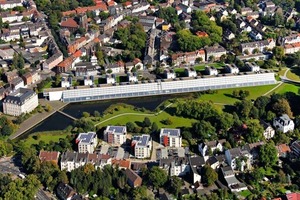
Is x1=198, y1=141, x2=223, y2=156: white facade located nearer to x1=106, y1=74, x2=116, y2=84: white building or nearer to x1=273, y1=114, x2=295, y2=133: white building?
x1=273, y1=114, x2=295, y2=133: white building

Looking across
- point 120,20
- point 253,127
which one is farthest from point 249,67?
point 120,20

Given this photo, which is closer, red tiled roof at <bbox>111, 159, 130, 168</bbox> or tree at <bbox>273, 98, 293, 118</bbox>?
red tiled roof at <bbox>111, 159, 130, 168</bbox>

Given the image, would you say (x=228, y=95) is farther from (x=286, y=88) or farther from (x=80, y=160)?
(x=80, y=160)

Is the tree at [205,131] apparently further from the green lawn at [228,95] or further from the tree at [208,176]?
the green lawn at [228,95]

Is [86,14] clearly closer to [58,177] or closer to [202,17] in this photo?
[202,17]

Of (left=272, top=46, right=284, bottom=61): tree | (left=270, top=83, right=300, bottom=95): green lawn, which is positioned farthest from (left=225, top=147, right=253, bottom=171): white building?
(left=272, top=46, right=284, bottom=61): tree
